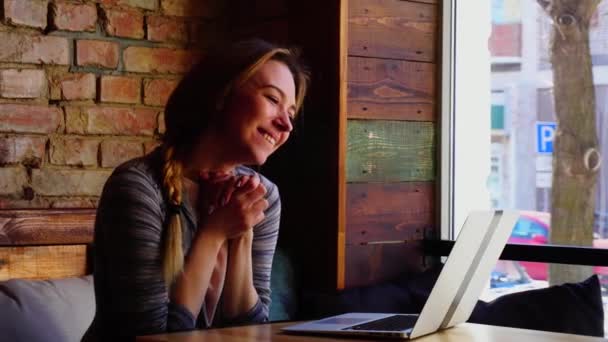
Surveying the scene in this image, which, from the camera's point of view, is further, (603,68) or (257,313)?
(603,68)

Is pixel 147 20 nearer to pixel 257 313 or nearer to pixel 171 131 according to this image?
pixel 171 131

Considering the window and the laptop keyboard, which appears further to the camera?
the window

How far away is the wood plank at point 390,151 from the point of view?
2643mm

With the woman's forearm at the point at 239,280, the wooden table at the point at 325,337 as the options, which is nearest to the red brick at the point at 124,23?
the woman's forearm at the point at 239,280

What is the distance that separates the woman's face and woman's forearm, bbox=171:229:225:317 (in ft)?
0.64

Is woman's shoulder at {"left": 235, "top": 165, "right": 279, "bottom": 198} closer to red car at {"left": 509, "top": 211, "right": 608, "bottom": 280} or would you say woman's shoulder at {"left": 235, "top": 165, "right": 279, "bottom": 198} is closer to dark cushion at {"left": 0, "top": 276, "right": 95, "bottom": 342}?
dark cushion at {"left": 0, "top": 276, "right": 95, "bottom": 342}

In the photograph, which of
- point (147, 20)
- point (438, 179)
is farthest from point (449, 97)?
point (147, 20)

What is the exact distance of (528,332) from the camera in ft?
6.08

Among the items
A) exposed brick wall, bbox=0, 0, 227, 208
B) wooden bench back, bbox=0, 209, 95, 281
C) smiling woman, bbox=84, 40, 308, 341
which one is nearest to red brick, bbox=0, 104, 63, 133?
exposed brick wall, bbox=0, 0, 227, 208

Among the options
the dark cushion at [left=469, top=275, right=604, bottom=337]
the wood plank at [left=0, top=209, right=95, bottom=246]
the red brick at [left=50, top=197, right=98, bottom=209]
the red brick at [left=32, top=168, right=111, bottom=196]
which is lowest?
the dark cushion at [left=469, top=275, right=604, bottom=337]

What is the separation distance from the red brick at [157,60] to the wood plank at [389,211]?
59cm

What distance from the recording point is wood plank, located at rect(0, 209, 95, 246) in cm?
232

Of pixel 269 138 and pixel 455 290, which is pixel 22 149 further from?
pixel 455 290

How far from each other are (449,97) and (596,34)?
1.60ft
